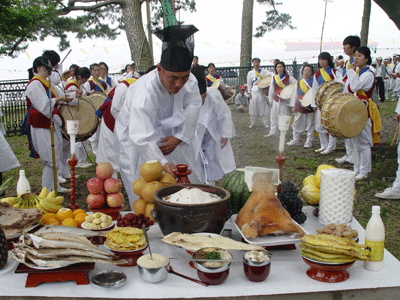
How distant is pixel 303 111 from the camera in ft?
29.4

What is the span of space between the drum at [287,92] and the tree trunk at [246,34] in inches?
329

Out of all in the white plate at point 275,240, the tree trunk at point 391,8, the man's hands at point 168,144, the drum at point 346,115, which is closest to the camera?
the white plate at point 275,240

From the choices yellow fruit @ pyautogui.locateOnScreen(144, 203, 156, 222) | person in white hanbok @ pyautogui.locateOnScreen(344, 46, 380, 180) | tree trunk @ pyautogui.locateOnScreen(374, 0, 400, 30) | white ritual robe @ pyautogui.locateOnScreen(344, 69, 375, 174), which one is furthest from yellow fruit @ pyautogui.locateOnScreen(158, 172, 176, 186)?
tree trunk @ pyautogui.locateOnScreen(374, 0, 400, 30)

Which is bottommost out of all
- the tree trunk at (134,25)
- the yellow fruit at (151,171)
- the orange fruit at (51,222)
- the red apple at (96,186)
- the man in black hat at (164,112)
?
the orange fruit at (51,222)

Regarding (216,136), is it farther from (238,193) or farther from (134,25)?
(134,25)

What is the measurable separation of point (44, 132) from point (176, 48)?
326 cm

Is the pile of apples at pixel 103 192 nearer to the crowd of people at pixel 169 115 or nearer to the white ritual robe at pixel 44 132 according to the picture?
the crowd of people at pixel 169 115

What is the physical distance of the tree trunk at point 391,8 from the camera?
658 centimetres

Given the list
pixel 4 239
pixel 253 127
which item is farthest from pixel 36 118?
pixel 253 127

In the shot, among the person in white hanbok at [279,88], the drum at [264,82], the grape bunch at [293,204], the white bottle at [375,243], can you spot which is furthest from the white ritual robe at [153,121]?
the drum at [264,82]

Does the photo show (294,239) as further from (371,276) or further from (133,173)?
(133,173)

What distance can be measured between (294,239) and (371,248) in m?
0.35

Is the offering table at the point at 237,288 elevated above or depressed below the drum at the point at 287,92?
below

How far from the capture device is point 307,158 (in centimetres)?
790
